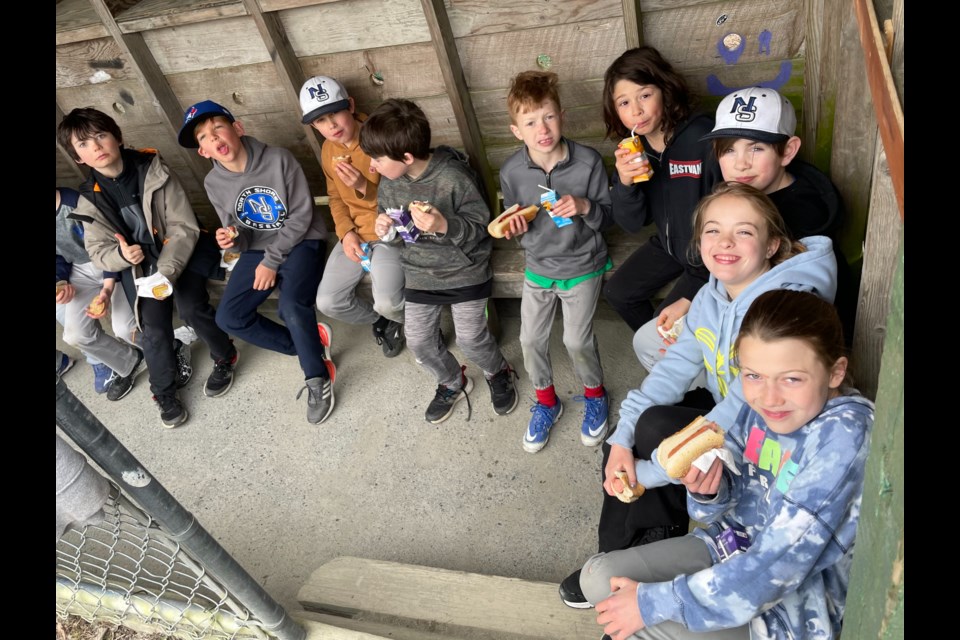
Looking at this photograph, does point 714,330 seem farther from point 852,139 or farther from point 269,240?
point 269,240

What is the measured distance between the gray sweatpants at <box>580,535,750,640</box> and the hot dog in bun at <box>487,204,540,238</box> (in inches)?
56.6

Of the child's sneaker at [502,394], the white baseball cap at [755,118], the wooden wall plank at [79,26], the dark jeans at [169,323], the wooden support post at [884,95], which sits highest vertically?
the wooden wall plank at [79,26]

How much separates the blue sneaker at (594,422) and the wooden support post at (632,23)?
5.15ft

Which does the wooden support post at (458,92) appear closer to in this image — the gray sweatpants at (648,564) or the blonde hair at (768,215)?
the blonde hair at (768,215)

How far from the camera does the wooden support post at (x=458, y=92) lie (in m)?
3.10

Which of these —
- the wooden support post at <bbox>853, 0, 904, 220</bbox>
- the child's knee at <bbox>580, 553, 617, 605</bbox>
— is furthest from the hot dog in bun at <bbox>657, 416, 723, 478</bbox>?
Result: the wooden support post at <bbox>853, 0, 904, 220</bbox>

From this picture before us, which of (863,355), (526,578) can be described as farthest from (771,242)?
(526,578)

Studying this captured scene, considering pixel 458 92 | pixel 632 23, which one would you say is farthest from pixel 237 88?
pixel 632 23

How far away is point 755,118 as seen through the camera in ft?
8.05

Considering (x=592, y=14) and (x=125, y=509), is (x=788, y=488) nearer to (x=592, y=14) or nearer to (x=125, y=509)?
(x=125, y=509)

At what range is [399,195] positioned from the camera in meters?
3.32

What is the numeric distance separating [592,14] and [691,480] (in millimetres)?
2005

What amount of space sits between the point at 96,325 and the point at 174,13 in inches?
73.8

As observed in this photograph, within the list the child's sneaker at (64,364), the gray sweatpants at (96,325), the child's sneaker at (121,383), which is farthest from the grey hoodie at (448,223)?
the child's sneaker at (64,364)
